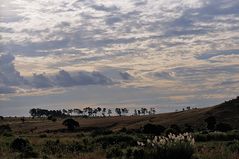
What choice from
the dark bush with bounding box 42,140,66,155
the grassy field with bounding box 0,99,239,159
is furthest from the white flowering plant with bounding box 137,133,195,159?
the dark bush with bounding box 42,140,66,155

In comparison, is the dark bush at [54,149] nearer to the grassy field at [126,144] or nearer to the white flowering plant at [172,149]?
the grassy field at [126,144]

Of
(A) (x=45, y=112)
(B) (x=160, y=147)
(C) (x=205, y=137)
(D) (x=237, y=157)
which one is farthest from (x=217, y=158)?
(A) (x=45, y=112)

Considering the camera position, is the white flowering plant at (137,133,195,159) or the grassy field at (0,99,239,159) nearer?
the white flowering plant at (137,133,195,159)

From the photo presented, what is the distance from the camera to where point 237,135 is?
42312mm

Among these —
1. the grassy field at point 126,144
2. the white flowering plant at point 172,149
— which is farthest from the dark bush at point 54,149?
the white flowering plant at point 172,149

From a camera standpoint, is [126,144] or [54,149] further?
[126,144]

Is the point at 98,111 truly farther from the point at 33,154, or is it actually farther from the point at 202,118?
the point at 33,154

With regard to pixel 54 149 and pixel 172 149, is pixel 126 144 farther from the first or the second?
pixel 172 149

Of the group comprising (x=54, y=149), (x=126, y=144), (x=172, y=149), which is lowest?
(x=126, y=144)

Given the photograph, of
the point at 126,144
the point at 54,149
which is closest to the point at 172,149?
the point at 54,149

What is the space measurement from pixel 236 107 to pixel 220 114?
480cm

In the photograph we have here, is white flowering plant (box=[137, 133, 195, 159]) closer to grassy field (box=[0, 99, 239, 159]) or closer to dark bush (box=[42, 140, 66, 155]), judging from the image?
grassy field (box=[0, 99, 239, 159])

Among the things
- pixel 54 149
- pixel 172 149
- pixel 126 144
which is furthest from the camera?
pixel 126 144

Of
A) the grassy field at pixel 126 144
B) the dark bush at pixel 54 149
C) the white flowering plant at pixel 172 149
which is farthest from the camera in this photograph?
the dark bush at pixel 54 149
